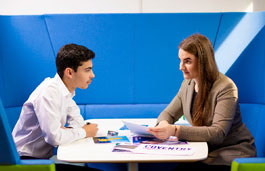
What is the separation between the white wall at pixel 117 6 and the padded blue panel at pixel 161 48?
63 centimetres

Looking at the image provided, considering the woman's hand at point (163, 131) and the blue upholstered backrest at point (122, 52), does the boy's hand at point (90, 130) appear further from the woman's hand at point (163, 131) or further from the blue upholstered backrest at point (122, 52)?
the blue upholstered backrest at point (122, 52)

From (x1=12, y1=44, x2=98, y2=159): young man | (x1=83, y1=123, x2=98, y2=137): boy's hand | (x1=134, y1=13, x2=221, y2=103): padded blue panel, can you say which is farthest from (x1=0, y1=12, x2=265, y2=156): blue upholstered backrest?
(x1=83, y1=123, x2=98, y2=137): boy's hand

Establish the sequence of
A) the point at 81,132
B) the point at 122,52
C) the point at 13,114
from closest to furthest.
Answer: the point at 81,132 → the point at 13,114 → the point at 122,52

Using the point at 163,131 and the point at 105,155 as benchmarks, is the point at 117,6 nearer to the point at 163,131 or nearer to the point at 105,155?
the point at 163,131

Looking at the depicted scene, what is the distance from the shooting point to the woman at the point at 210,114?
1851 millimetres

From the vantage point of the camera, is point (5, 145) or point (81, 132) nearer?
point (5, 145)

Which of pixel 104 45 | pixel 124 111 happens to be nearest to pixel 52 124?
pixel 124 111

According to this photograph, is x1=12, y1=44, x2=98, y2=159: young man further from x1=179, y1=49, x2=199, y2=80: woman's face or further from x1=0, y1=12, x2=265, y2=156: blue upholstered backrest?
x1=0, y1=12, x2=265, y2=156: blue upholstered backrest

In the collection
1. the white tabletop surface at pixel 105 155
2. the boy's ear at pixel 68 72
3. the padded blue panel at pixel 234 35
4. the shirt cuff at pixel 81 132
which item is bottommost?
the white tabletop surface at pixel 105 155

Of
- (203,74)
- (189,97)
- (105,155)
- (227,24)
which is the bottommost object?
(105,155)

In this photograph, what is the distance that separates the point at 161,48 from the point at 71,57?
1412mm

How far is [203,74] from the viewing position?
81.5 inches

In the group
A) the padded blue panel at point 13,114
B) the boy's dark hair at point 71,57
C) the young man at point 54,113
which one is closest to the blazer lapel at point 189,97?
the young man at point 54,113

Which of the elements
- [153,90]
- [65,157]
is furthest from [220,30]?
[65,157]
